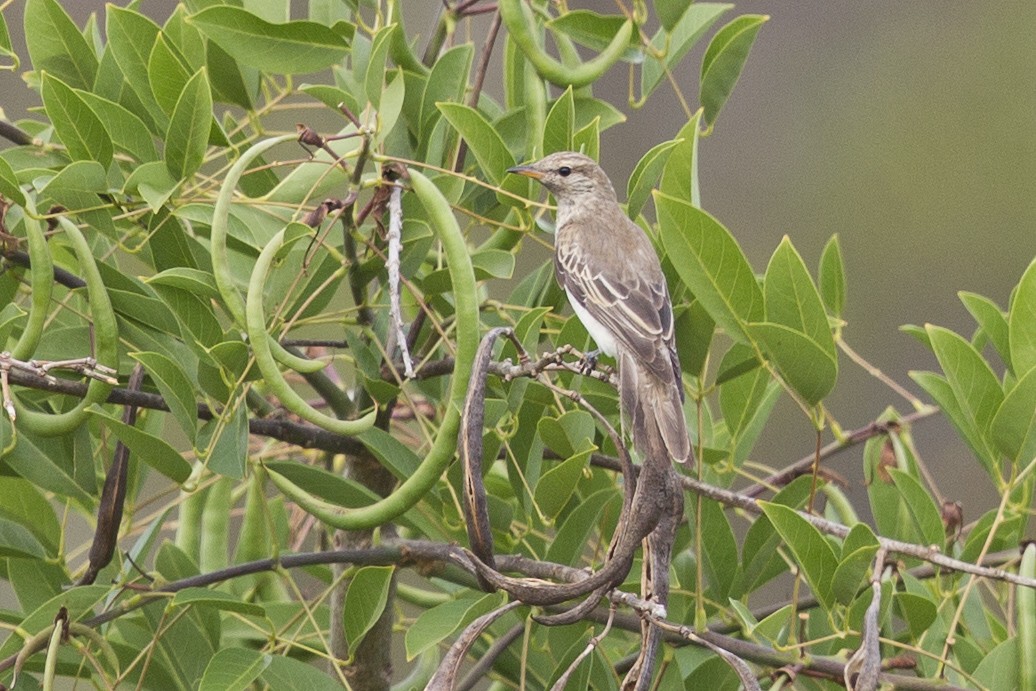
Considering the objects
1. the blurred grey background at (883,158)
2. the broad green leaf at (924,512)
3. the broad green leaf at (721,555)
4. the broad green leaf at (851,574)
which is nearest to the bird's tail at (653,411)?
the broad green leaf at (721,555)

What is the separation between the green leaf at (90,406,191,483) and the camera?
1.78 m

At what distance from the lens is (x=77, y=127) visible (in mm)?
1932

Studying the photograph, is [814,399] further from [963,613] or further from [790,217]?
[790,217]

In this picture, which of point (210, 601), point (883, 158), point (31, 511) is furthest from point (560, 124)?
point (883, 158)

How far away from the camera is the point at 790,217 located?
8.93m

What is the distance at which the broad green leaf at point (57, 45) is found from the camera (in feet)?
6.75

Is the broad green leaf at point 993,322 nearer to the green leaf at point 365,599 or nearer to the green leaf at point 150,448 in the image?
the green leaf at point 365,599

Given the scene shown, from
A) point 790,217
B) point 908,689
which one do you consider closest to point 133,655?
point 908,689

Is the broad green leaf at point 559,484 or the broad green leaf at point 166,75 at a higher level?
the broad green leaf at point 166,75

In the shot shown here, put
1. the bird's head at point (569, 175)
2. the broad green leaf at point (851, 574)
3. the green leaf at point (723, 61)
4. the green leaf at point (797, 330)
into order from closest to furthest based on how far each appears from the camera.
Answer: the broad green leaf at point (851, 574), the green leaf at point (797, 330), the bird's head at point (569, 175), the green leaf at point (723, 61)

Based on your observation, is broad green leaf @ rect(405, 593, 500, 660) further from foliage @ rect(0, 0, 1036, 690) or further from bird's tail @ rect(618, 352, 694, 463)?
bird's tail @ rect(618, 352, 694, 463)

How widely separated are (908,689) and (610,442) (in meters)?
0.62

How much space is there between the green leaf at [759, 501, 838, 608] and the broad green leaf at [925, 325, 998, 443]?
375 mm

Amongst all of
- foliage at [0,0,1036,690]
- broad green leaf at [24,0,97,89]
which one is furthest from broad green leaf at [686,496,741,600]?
broad green leaf at [24,0,97,89]
